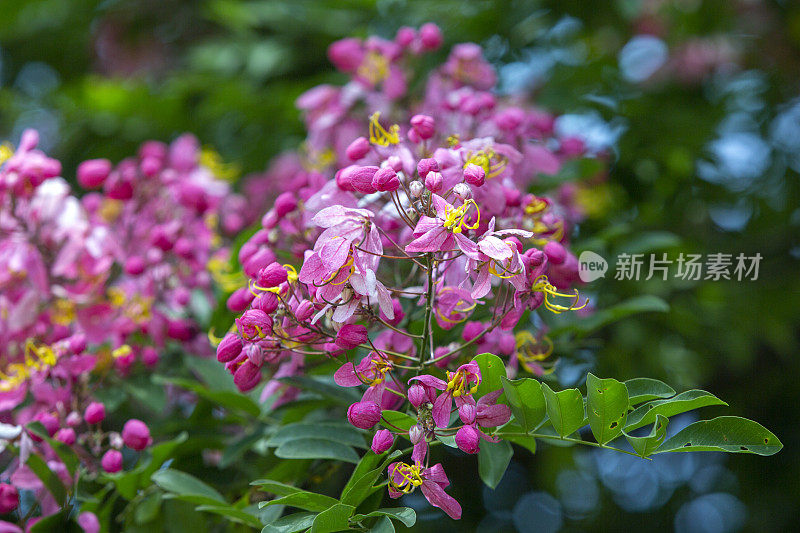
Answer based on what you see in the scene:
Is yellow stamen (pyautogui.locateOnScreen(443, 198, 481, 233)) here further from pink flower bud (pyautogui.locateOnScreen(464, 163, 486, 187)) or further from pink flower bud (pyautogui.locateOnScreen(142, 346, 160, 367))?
pink flower bud (pyautogui.locateOnScreen(142, 346, 160, 367))

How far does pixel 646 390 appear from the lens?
822 millimetres

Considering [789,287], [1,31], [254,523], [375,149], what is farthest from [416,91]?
[1,31]

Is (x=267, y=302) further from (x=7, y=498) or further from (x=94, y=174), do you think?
(x=94, y=174)

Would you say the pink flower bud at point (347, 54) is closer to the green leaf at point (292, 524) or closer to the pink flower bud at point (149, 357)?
the pink flower bud at point (149, 357)

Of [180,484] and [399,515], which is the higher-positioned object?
[399,515]

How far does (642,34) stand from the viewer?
2.46m

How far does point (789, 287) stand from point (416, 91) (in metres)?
1.09

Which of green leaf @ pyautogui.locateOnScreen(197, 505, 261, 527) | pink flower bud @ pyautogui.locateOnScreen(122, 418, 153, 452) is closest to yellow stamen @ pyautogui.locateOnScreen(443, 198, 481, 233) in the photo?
green leaf @ pyautogui.locateOnScreen(197, 505, 261, 527)

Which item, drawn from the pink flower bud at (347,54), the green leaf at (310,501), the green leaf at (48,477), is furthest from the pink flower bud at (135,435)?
the pink flower bud at (347,54)

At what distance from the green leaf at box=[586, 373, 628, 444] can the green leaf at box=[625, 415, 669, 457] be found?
0.02m

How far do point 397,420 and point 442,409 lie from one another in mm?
56

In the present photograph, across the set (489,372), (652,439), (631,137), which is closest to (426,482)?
(489,372)

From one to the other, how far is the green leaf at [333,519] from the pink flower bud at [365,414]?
3.4 inches

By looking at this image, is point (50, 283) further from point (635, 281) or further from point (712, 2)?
point (712, 2)
